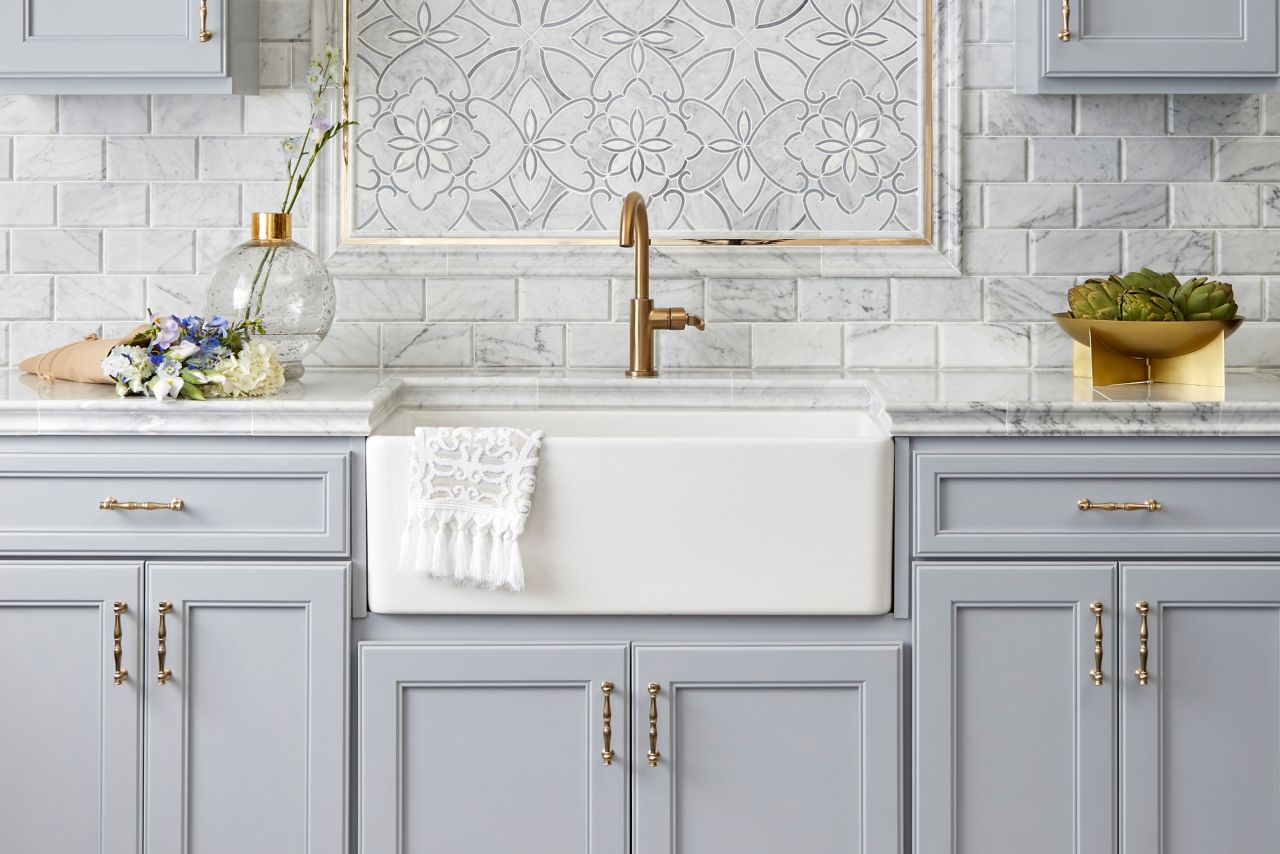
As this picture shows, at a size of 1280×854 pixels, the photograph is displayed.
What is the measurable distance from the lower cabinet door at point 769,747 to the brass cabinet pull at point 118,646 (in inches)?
30.9

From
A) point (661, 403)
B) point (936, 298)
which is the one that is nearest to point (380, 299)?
point (661, 403)

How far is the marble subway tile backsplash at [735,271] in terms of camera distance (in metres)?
2.44

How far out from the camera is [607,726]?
185 cm

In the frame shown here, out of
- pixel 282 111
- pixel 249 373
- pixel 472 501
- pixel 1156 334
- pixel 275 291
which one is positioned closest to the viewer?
pixel 472 501

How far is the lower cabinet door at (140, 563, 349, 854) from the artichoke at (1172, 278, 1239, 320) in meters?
1.49

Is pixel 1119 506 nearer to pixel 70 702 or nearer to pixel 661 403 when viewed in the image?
pixel 661 403

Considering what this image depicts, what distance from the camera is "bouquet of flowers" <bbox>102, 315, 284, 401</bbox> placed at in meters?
1.86

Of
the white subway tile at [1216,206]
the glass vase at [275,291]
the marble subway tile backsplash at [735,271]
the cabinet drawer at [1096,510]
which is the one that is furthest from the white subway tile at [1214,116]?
the glass vase at [275,291]

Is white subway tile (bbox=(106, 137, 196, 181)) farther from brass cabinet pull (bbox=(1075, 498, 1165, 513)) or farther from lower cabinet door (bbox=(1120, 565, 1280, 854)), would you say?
lower cabinet door (bbox=(1120, 565, 1280, 854))

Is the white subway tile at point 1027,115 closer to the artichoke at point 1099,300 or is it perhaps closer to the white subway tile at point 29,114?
the artichoke at point 1099,300

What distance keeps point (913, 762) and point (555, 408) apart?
0.89 metres

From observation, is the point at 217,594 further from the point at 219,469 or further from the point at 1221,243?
the point at 1221,243

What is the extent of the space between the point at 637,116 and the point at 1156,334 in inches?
42.1

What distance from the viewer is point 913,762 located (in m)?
1.87
